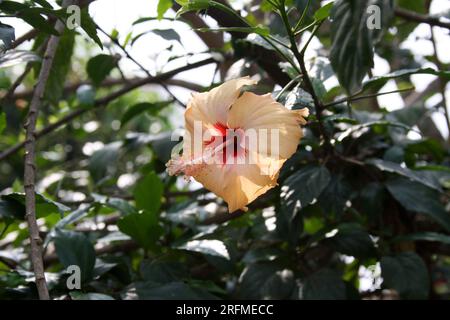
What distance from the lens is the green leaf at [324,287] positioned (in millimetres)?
1269

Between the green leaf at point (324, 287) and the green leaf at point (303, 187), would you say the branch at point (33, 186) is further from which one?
the green leaf at point (324, 287)

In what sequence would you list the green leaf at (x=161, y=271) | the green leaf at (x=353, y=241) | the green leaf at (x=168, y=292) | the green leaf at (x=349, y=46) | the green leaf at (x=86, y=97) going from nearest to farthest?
1. the green leaf at (x=349, y=46)
2. the green leaf at (x=168, y=292)
3. the green leaf at (x=161, y=271)
4. the green leaf at (x=353, y=241)
5. the green leaf at (x=86, y=97)

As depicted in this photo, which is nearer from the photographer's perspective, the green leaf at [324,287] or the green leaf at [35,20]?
the green leaf at [35,20]

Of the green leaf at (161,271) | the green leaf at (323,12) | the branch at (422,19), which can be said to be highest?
the branch at (422,19)

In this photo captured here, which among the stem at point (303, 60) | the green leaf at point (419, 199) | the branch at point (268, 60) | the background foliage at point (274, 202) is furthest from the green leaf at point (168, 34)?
the green leaf at point (419, 199)

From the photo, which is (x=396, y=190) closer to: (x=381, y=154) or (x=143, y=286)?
(x=381, y=154)

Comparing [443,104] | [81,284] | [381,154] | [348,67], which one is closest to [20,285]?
[81,284]

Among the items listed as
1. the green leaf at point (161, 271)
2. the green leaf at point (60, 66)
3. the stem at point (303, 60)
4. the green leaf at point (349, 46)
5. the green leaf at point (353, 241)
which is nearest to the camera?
the green leaf at point (349, 46)

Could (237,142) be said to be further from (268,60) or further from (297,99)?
(268,60)

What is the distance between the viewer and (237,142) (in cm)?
92

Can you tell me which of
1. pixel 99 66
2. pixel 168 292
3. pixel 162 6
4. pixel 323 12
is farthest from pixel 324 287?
pixel 99 66

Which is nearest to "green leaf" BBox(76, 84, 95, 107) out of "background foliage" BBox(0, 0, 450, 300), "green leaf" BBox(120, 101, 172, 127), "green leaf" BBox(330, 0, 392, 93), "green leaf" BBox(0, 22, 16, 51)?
"background foliage" BBox(0, 0, 450, 300)

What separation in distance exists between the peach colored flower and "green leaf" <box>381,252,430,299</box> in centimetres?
55

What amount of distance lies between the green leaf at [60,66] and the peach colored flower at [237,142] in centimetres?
70
